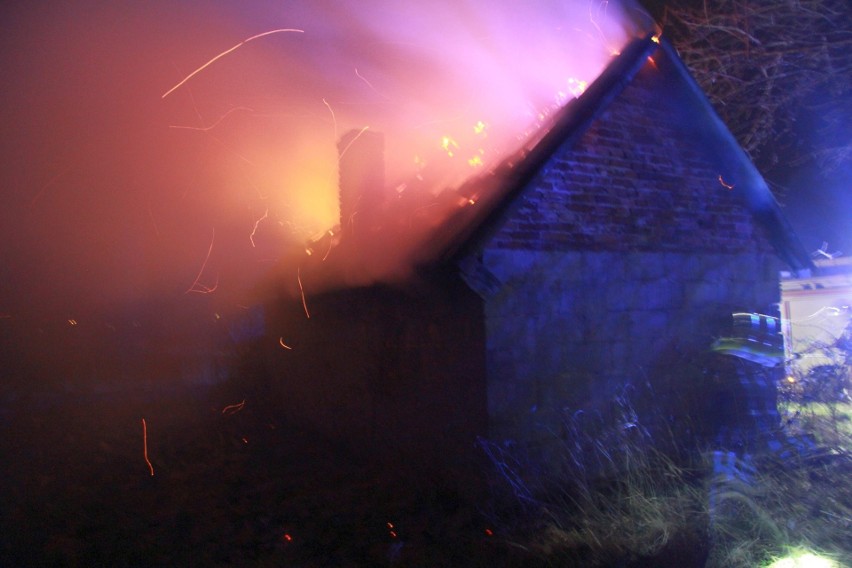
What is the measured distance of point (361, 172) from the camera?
11.3m

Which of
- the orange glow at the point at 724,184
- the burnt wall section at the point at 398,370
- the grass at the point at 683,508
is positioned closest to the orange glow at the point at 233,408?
the burnt wall section at the point at 398,370

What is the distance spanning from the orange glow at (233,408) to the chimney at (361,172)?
239 inches

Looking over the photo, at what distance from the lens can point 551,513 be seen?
6117mm

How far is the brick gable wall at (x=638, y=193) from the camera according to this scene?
7.89 m

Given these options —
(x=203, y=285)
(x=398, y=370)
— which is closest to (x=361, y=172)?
(x=398, y=370)

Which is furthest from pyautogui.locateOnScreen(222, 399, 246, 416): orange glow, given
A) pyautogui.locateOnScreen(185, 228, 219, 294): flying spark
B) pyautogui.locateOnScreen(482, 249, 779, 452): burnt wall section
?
pyautogui.locateOnScreen(482, 249, 779, 452): burnt wall section

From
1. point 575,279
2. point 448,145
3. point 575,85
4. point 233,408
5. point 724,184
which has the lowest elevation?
point 233,408

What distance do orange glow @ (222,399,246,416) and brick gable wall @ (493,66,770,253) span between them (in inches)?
378

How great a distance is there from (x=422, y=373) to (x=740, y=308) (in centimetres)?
468

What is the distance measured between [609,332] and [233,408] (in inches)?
390

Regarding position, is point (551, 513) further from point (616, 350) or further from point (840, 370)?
point (840, 370)

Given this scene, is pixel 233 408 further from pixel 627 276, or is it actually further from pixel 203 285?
pixel 627 276

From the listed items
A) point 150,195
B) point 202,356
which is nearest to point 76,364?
point 202,356

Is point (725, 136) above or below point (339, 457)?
above
